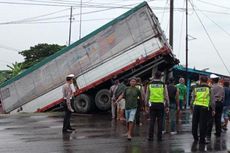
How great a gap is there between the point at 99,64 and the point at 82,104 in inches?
90.2

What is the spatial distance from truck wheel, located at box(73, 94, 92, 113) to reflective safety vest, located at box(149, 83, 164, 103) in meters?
11.0

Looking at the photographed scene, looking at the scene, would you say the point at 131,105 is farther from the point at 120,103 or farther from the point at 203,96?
the point at 120,103

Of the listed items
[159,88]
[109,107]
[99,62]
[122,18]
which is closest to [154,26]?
[122,18]

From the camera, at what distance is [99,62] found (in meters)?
21.4

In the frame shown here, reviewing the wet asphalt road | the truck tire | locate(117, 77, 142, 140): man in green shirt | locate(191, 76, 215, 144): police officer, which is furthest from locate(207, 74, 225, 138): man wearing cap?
the truck tire

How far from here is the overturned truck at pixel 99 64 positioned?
20.8 m

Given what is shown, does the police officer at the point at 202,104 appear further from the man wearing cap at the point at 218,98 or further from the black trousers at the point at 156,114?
the man wearing cap at the point at 218,98

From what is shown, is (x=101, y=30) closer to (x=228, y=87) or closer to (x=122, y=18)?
(x=122, y=18)

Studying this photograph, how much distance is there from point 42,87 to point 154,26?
5.96 meters

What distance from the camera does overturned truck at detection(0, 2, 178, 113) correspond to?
20.8 metres

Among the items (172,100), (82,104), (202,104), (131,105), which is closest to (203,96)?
(202,104)

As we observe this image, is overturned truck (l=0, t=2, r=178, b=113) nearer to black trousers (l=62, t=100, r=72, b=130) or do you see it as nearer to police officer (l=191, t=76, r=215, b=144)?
black trousers (l=62, t=100, r=72, b=130)

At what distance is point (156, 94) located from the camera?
11.5 metres

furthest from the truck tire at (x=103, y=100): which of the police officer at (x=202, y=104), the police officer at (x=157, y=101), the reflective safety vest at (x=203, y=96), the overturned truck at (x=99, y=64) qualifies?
the reflective safety vest at (x=203, y=96)
